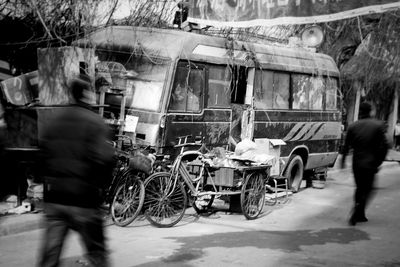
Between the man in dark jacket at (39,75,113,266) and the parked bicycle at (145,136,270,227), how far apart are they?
3.42 meters

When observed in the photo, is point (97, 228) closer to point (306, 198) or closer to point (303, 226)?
point (303, 226)

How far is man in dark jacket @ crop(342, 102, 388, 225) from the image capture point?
25.4 feet

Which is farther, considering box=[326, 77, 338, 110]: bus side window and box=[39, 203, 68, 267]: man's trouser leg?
box=[326, 77, 338, 110]: bus side window

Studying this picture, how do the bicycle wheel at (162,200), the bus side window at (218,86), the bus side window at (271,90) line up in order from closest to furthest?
the bicycle wheel at (162,200) → the bus side window at (218,86) → the bus side window at (271,90)

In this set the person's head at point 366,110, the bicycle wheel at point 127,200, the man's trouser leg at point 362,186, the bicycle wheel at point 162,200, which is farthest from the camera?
the person's head at point 366,110

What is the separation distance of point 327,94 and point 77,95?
9.51 metres

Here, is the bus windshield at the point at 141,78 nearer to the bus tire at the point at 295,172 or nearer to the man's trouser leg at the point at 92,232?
the bus tire at the point at 295,172

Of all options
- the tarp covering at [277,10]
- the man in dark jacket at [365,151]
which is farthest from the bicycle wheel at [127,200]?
the man in dark jacket at [365,151]

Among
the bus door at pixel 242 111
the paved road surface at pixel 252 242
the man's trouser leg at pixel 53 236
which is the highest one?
the bus door at pixel 242 111

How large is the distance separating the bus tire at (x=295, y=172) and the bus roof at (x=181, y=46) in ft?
6.67

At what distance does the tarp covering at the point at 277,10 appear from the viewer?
4797 millimetres

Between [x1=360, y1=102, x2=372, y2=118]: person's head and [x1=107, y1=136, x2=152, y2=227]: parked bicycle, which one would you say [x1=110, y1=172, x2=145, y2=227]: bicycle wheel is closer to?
[x1=107, y1=136, x2=152, y2=227]: parked bicycle

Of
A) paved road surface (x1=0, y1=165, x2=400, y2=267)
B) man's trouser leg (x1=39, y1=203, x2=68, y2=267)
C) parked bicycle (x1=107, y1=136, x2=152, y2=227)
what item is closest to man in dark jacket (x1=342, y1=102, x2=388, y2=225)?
paved road surface (x1=0, y1=165, x2=400, y2=267)

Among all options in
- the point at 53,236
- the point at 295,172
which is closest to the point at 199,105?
the point at 295,172
